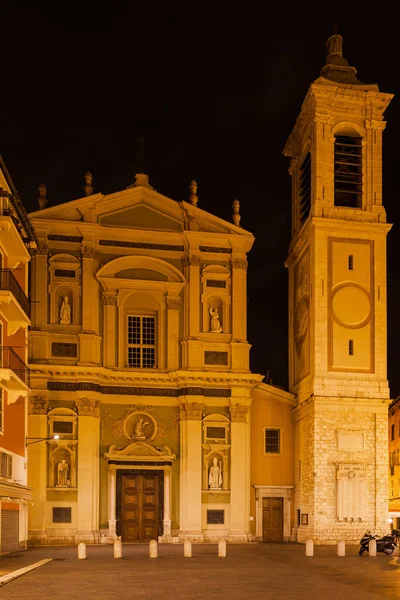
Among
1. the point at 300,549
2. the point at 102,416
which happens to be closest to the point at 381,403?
the point at 300,549

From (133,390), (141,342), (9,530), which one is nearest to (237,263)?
(141,342)

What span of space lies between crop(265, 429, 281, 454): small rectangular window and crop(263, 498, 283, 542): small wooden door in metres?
2.06

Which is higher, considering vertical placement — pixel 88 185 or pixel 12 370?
pixel 88 185

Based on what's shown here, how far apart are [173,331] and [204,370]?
2117 mm

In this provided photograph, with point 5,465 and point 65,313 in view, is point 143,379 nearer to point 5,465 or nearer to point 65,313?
point 65,313

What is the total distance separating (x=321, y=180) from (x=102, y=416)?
13.5 metres

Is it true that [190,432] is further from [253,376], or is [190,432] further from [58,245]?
[58,245]

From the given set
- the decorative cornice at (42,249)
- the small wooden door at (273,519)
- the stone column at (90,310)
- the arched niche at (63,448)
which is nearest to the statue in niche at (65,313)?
the stone column at (90,310)

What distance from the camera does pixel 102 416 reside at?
116 feet

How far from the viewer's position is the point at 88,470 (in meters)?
34.3

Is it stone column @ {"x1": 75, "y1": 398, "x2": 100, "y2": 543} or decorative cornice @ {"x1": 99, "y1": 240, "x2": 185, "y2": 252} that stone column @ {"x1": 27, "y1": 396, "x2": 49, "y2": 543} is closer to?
stone column @ {"x1": 75, "y1": 398, "x2": 100, "y2": 543}

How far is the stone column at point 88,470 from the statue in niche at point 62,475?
1.76 feet

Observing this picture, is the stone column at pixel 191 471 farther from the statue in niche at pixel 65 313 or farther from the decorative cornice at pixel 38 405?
the statue in niche at pixel 65 313

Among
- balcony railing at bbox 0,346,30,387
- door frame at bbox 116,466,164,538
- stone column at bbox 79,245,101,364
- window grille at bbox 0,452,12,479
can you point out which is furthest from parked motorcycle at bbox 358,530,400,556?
stone column at bbox 79,245,101,364
